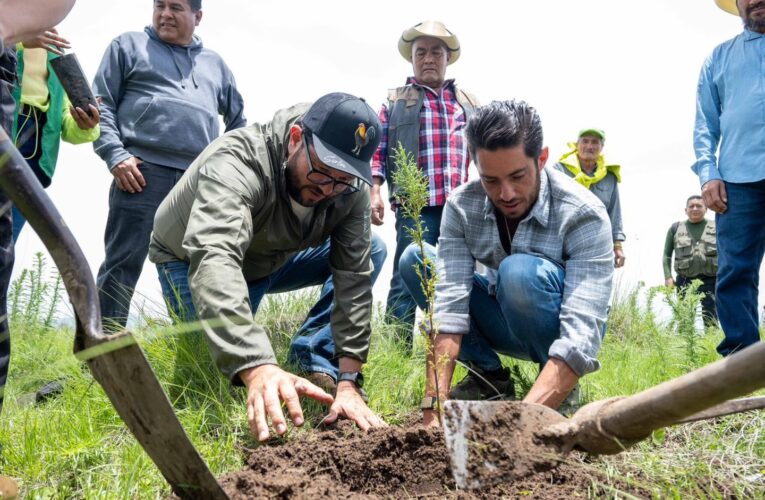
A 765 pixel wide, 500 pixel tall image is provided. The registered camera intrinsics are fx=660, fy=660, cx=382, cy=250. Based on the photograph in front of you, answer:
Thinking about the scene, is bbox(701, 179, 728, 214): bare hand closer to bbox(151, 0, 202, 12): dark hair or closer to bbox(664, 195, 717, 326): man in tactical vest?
bbox(151, 0, 202, 12): dark hair

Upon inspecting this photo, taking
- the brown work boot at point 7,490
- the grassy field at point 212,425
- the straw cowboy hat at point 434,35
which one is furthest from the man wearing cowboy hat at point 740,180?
the brown work boot at point 7,490

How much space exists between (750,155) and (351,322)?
7.69 ft

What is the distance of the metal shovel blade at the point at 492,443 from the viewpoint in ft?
6.17

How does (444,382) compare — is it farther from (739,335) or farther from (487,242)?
(739,335)

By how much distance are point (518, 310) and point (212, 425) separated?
4.35 ft

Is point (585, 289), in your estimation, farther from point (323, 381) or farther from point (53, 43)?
point (53, 43)

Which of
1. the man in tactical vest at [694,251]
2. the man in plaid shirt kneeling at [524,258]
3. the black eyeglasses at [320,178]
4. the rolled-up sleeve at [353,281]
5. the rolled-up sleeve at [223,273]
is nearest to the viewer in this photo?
the rolled-up sleeve at [223,273]

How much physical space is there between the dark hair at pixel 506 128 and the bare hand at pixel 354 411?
3.67ft

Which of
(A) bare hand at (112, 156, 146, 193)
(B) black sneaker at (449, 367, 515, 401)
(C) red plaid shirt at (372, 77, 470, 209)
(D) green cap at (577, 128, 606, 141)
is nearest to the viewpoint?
(B) black sneaker at (449, 367, 515, 401)

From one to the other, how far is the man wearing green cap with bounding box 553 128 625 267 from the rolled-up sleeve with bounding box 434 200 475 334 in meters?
3.44

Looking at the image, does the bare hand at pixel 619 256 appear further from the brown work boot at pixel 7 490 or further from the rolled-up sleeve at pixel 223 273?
the brown work boot at pixel 7 490

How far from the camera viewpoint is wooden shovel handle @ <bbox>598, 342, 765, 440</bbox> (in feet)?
3.77

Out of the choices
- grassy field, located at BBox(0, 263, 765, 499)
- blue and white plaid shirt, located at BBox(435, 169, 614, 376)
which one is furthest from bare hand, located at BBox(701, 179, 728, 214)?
blue and white plaid shirt, located at BBox(435, 169, 614, 376)

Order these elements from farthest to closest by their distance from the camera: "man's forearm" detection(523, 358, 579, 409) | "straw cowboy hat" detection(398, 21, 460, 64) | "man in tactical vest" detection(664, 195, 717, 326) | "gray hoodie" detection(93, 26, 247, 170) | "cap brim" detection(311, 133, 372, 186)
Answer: "man in tactical vest" detection(664, 195, 717, 326)
"straw cowboy hat" detection(398, 21, 460, 64)
"gray hoodie" detection(93, 26, 247, 170)
"cap brim" detection(311, 133, 372, 186)
"man's forearm" detection(523, 358, 579, 409)
